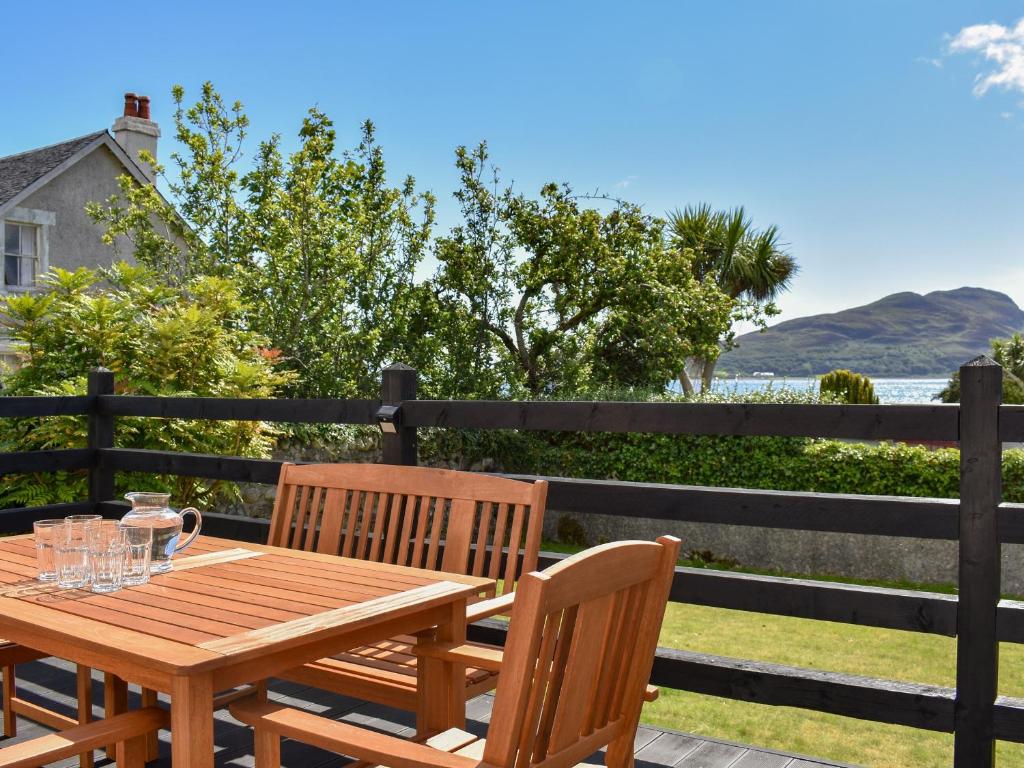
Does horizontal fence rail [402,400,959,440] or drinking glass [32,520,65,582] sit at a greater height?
horizontal fence rail [402,400,959,440]

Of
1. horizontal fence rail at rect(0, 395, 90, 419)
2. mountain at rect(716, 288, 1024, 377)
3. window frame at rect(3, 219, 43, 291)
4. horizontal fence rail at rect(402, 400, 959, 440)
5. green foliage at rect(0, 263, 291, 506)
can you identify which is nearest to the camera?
horizontal fence rail at rect(402, 400, 959, 440)

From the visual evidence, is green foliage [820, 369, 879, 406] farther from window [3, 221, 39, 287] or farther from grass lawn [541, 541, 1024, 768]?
window [3, 221, 39, 287]

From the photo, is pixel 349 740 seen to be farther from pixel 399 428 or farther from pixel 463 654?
pixel 399 428

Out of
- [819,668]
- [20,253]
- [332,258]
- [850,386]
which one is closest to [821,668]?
[819,668]

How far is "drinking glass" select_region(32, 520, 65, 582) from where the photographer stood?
199 centimetres

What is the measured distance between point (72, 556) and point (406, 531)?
39.1 inches

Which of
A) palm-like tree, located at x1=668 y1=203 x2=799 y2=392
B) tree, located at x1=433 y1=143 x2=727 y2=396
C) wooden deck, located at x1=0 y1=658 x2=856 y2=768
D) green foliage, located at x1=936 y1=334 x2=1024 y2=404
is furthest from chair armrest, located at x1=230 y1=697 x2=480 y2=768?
green foliage, located at x1=936 y1=334 x2=1024 y2=404

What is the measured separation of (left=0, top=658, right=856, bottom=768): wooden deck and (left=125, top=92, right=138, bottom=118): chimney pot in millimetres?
15581

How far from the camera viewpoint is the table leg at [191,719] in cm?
149

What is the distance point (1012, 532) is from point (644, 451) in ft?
24.4

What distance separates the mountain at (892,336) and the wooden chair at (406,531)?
6280cm

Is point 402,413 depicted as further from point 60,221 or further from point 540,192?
point 60,221

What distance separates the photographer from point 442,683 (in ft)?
6.84

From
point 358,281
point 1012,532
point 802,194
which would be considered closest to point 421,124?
point 358,281
